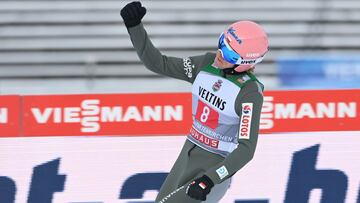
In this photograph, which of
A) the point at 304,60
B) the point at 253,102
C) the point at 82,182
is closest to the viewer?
the point at 253,102

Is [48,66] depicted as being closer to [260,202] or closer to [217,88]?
[260,202]

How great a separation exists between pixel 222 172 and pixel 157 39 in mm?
5095

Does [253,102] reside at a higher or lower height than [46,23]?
higher

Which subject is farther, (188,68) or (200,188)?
(188,68)

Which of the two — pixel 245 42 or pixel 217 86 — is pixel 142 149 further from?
pixel 245 42

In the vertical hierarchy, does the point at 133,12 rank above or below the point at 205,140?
above

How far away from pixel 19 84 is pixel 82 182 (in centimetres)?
381

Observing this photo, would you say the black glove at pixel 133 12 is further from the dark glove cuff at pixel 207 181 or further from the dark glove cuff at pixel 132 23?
the dark glove cuff at pixel 207 181

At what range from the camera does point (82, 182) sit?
4.41 meters

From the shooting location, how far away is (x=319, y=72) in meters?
7.94

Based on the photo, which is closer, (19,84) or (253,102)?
(253,102)

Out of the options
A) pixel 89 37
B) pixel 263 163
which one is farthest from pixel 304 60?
pixel 263 163

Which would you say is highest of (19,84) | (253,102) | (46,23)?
(253,102)

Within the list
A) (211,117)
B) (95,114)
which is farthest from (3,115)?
(211,117)
